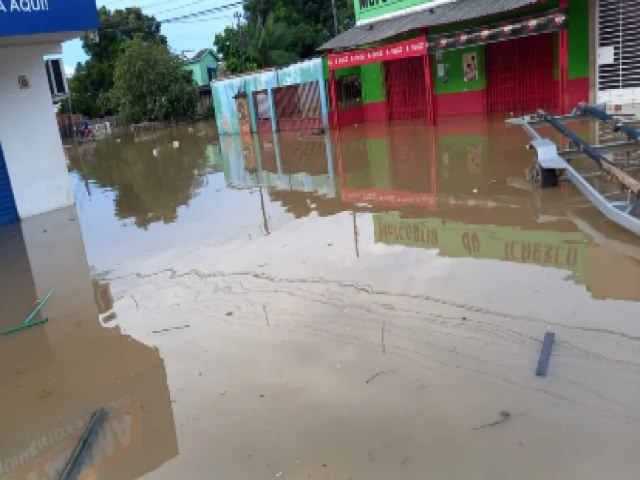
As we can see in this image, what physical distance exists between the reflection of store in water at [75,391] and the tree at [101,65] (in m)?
43.1

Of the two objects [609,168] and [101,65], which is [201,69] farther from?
[609,168]

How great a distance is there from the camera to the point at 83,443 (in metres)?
3.83

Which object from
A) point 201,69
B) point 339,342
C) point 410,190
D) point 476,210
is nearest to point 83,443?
point 339,342

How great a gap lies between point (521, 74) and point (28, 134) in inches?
583

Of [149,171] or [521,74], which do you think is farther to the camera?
[521,74]

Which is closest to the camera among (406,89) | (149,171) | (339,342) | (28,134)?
(339,342)

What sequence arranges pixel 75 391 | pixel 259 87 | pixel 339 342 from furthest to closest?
pixel 259 87 < pixel 339 342 < pixel 75 391

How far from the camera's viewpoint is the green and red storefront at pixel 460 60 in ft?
53.6

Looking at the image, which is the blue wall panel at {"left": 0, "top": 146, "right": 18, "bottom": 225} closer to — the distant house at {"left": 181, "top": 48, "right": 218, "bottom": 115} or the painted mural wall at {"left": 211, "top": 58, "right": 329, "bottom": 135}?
the painted mural wall at {"left": 211, "top": 58, "right": 329, "bottom": 135}

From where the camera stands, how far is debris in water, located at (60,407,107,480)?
3.57m

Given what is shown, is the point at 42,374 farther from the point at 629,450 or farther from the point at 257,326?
the point at 629,450

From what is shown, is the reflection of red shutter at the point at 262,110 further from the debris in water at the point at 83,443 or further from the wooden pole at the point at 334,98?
the debris in water at the point at 83,443

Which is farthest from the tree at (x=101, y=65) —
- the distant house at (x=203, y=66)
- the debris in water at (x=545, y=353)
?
the debris in water at (x=545, y=353)

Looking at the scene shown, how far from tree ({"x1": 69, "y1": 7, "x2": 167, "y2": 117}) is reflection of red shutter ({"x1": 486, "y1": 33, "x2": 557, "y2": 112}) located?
33952 millimetres
